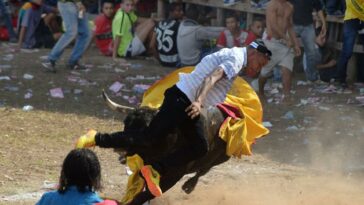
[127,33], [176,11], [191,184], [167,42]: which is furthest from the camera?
[176,11]

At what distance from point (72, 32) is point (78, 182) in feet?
29.6

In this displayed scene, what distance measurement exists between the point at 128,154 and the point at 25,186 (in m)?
1.68

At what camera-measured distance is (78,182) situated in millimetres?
4891

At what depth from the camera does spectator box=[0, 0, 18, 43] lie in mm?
17078

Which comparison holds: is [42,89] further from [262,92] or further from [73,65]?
[262,92]

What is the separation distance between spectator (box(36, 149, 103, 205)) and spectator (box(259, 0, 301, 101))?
751 cm

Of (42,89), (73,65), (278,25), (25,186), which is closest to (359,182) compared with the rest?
(25,186)

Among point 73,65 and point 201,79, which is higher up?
point 201,79

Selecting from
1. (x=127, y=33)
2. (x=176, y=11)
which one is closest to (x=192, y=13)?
(x=176, y=11)

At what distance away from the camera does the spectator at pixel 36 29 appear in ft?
53.6

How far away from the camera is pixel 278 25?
12.2 metres

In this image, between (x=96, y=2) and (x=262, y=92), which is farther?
(x=96, y=2)

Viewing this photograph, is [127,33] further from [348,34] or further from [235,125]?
[235,125]

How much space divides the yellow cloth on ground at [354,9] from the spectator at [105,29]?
5372 millimetres
